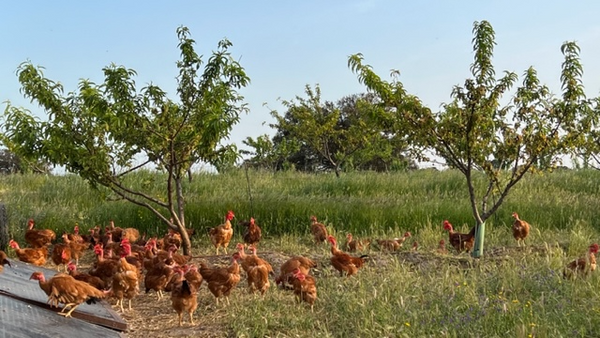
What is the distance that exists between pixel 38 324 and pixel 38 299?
1.08 meters

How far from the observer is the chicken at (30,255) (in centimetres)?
932

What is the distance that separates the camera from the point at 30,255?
943cm

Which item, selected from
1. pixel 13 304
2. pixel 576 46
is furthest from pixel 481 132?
pixel 13 304

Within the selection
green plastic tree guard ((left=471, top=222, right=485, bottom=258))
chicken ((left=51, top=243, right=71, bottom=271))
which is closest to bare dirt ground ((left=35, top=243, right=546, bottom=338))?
green plastic tree guard ((left=471, top=222, right=485, bottom=258))

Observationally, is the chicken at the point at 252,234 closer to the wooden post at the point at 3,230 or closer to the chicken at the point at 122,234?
the chicken at the point at 122,234

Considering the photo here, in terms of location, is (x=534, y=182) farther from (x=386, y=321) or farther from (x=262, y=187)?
(x=386, y=321)

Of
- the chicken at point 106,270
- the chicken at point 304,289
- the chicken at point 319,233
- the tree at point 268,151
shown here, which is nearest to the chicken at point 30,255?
the chicken at point 106,270

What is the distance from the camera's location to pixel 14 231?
38.8ft

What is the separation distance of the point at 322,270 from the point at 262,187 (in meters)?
8.71

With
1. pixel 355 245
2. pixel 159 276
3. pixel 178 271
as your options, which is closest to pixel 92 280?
pixel 159 276

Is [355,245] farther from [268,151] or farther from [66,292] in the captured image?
[268,151]

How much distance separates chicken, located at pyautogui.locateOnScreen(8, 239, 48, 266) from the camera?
9.32 m

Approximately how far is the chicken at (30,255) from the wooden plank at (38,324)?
13.2ft

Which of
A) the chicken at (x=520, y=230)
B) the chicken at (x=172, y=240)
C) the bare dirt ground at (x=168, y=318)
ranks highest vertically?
the chicken at (x=520, y=230)
